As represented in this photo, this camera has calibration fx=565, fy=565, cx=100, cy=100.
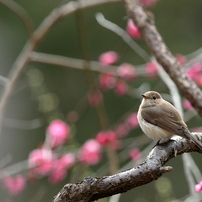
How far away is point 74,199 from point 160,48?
4.15 ft

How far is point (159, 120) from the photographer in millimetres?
3145

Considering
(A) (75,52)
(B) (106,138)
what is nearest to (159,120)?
(B) (106,138)

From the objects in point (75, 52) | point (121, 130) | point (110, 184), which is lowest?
point (110, 184)

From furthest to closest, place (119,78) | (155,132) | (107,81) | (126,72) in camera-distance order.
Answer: (107,81) → (119,78) → (126,72) → (155,132)

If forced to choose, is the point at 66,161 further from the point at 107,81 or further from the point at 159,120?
the point at 159,120

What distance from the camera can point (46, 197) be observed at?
7785mm

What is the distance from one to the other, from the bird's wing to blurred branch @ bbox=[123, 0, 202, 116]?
0.23 meters

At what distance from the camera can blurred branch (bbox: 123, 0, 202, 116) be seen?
2.64 meters

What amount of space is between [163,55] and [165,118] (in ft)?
1.53

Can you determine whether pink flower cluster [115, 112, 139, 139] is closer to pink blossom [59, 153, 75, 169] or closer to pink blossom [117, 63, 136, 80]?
pink blossom [117, 63, 136, 80]

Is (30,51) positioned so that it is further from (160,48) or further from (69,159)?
(160,48)

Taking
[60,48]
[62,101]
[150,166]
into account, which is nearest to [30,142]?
[62,101]

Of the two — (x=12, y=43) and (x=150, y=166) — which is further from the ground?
(x=12, y=43)

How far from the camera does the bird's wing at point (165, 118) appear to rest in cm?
293
